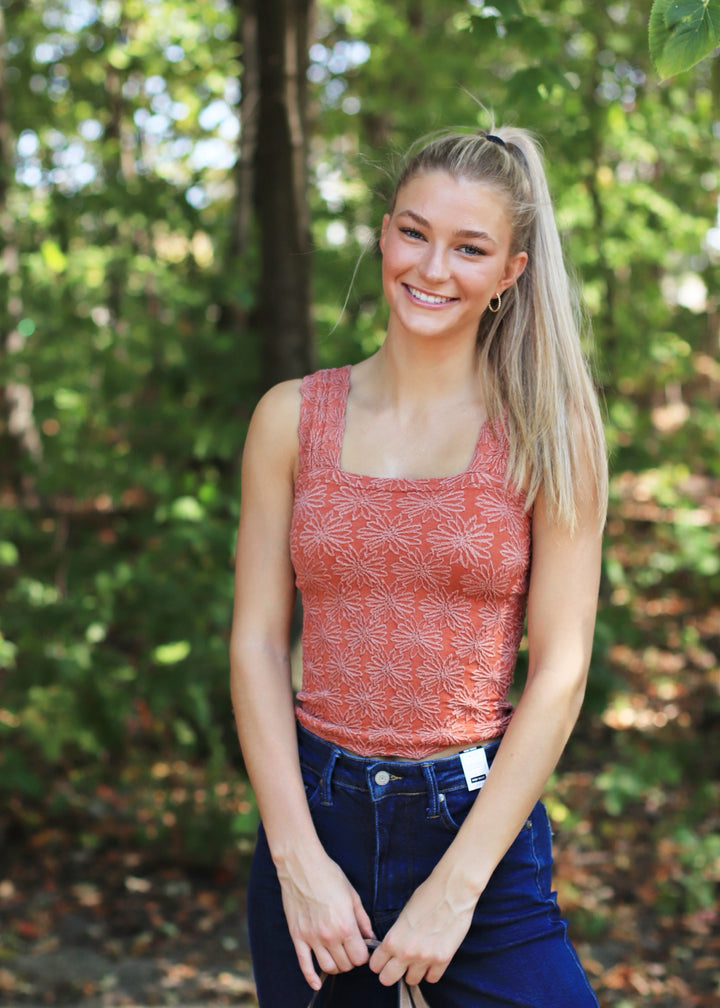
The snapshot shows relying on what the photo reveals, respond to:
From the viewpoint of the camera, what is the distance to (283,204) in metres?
3.75

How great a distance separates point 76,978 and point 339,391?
107 inches

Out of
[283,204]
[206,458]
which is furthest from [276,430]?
[206,458]

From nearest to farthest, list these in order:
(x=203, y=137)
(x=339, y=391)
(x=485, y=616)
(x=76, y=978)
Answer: (x=485, y=616) < (x=339, y=391) < (x=76, y=978) < (x=203, y=137)

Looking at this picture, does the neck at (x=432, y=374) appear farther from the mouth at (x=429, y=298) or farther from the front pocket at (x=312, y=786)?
the front pocket at (x=312, y=786)

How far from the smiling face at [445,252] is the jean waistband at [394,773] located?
0.74 m

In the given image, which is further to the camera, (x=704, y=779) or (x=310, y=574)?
(x=704, y=779)

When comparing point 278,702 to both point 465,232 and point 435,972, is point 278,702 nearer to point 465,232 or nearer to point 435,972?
point 435,972

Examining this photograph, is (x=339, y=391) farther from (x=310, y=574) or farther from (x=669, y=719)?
(x=669, y=719)

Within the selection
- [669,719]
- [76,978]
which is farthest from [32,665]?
[669,719]

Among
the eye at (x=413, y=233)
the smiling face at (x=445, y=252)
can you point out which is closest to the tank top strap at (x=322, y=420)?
the smiling face at (x=445, y=252)

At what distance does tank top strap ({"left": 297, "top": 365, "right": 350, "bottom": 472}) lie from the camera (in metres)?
1.86

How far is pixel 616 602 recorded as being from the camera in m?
4.43

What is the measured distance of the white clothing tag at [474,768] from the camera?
1731 mm

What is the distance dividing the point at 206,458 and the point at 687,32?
2.88m
